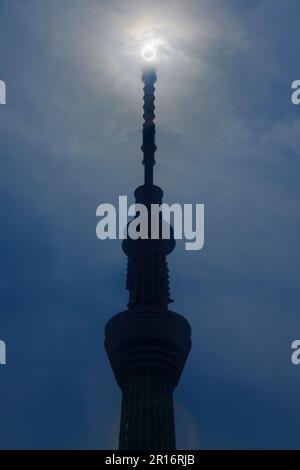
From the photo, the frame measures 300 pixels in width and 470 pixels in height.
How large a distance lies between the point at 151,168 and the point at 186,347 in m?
46.9

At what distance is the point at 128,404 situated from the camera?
12675 centimetres

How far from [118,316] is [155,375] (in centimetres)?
1367

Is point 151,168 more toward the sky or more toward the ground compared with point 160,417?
more toward the sky

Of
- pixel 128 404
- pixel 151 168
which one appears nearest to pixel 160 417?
pixel 128 404

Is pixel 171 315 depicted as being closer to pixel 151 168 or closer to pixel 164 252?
pixel 164 252
